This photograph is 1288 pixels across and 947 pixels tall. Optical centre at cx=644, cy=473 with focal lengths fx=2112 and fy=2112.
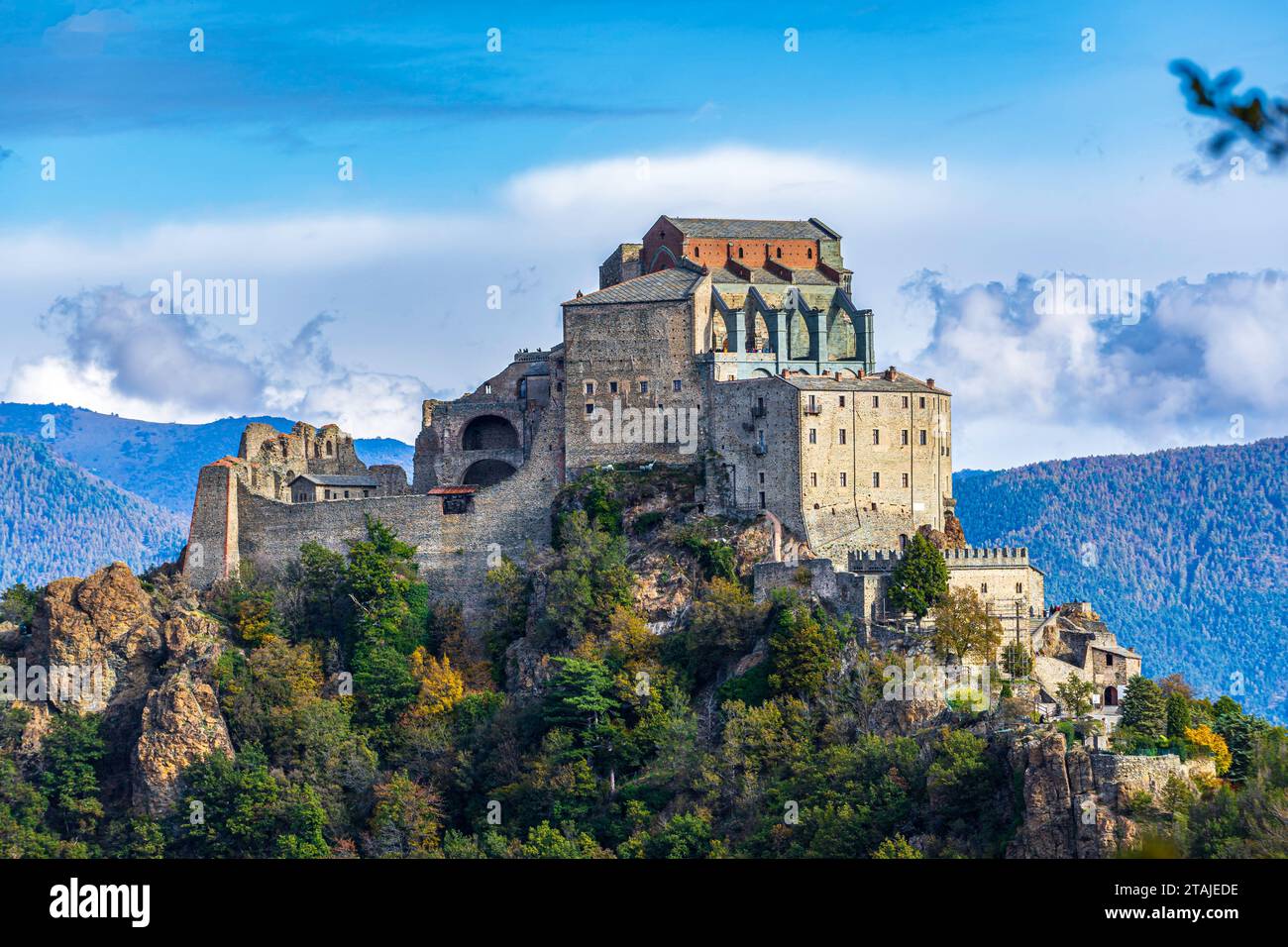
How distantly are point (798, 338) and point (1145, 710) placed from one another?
20503 millimetres

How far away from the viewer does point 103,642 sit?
75.9 meters

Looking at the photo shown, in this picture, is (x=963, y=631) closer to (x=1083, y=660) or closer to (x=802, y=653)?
(x=802, y=653)

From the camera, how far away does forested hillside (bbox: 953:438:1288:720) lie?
14050 centimetres

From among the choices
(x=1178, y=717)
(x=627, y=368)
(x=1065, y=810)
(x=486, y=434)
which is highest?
(x=627, y=368)

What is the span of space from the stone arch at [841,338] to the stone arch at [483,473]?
12686 millimetres

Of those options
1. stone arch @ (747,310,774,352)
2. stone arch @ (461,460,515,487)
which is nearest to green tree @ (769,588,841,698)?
stone arch @ (747,310,774,352)

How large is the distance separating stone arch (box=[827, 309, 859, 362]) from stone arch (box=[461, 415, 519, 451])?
1211 cm

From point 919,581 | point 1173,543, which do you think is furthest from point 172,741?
point 1173,543

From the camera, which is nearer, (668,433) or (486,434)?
(668,433)

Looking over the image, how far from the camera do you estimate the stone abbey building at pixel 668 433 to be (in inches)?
2640

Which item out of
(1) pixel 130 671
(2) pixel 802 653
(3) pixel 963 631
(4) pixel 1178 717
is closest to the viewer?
(4) pixel 1178 717

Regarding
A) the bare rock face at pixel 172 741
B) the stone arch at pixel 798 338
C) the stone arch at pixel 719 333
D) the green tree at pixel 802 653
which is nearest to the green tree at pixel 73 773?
the bare rock face at pixel 172 741
